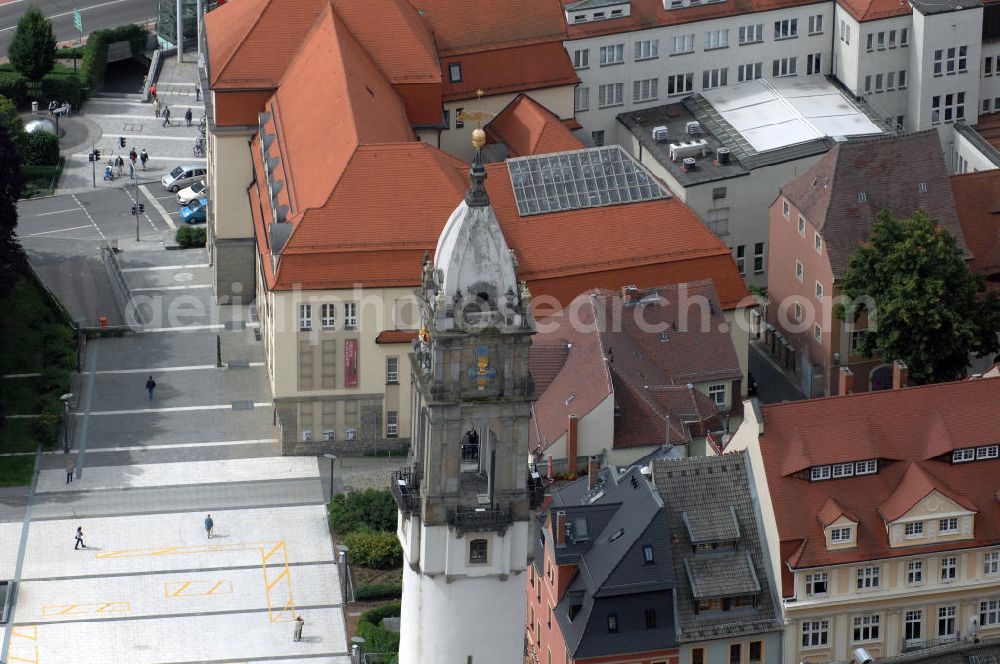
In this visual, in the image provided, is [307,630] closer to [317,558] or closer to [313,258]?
[317,558]

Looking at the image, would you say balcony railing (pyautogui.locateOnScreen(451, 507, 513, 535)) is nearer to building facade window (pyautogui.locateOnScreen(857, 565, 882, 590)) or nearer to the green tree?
building facade window (pyautogui.locateOnScreen(857, 565, 882, 590))

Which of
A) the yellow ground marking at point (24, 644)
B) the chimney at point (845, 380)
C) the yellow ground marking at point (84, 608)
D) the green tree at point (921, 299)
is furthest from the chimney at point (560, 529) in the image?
the green tree at point (921, 299)

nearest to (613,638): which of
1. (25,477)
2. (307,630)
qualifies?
(307,630)

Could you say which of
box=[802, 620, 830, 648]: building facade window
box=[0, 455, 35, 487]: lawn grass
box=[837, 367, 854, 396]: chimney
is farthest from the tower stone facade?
box=[0, 455, 35, 487]: lawn grass

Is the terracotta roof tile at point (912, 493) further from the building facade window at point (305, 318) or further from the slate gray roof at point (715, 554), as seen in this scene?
the building facade window at point (305, 318)

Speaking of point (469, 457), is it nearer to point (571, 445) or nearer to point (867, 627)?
point (867, 627)

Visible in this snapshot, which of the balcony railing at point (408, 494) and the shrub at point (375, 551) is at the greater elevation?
the shrub at point (375, 551)

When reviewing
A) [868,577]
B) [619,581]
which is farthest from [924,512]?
[619,581]
